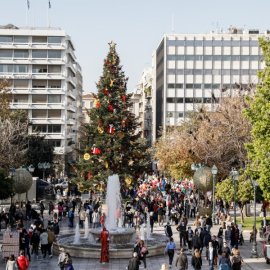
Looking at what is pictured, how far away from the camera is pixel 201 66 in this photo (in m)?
114

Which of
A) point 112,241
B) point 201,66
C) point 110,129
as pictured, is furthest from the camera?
point 201,66

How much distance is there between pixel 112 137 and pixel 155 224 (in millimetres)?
15941

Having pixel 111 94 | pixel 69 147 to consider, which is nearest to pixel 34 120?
pixel 69 147

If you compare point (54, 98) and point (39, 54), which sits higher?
point (39, 54)

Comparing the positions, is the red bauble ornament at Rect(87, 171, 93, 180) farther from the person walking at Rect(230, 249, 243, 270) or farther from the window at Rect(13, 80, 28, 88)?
the window at Rect(13, 80, 28, 88)

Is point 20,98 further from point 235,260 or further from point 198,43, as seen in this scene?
point 235,260

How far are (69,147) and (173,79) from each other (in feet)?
74.9

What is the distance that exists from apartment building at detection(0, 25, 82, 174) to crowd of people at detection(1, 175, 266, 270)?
29786 millimetres

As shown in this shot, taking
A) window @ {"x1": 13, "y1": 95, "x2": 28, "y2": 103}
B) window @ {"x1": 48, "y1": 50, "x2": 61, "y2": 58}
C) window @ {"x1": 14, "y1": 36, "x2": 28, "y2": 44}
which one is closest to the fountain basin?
window @ {"x1": 13, "y1": 95, "x2": 28, "y2": 103}

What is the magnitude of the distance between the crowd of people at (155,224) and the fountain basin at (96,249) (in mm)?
713

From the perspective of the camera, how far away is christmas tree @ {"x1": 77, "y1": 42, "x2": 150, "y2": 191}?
5903cm

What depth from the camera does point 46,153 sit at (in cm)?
7400

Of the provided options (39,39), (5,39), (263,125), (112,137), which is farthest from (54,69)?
(263,125)

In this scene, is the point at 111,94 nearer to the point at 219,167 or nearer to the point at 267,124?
the point at 219,167
